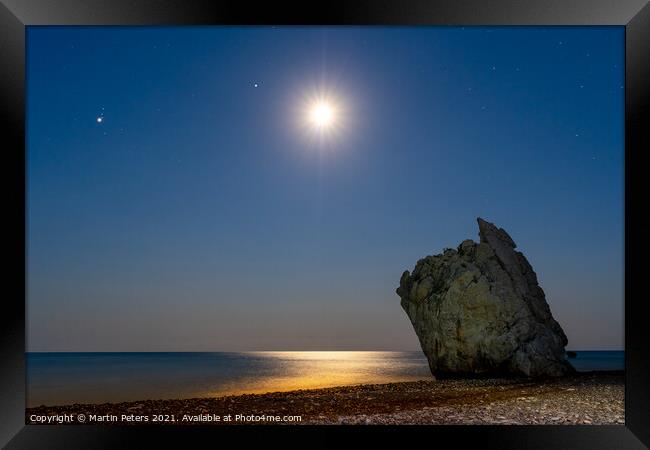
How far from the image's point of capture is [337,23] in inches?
161

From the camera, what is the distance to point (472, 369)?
32.4 feet

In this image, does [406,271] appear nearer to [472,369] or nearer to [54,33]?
[472,369]

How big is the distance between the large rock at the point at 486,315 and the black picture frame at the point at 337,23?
559 centimetres

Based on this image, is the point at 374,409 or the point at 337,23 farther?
the point at 374,409

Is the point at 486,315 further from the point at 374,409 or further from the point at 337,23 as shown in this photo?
the point at 337,23

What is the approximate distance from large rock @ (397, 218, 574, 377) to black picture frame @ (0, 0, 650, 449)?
5.59 m

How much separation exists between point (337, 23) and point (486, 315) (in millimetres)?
7366

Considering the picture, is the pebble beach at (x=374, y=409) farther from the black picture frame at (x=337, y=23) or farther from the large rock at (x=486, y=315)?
the large rock at (x=486, y=315)

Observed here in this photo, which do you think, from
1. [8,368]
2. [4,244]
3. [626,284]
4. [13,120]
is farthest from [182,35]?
[626,284]

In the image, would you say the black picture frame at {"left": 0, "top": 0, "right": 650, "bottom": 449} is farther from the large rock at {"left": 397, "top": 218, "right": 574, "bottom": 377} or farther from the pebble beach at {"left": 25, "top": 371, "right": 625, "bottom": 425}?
the large rock at {"left": 397, "top": 218, "right": 574, "bottom": 377}

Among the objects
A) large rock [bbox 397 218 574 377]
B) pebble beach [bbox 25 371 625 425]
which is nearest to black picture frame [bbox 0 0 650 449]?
pebble beach [bbox 25 371 625 425]

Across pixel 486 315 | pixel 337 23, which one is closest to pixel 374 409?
pixel 337 23

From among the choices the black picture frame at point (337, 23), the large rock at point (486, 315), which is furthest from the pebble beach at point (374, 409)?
the large rock at point (486, 315)

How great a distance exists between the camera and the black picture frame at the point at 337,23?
4004mm
